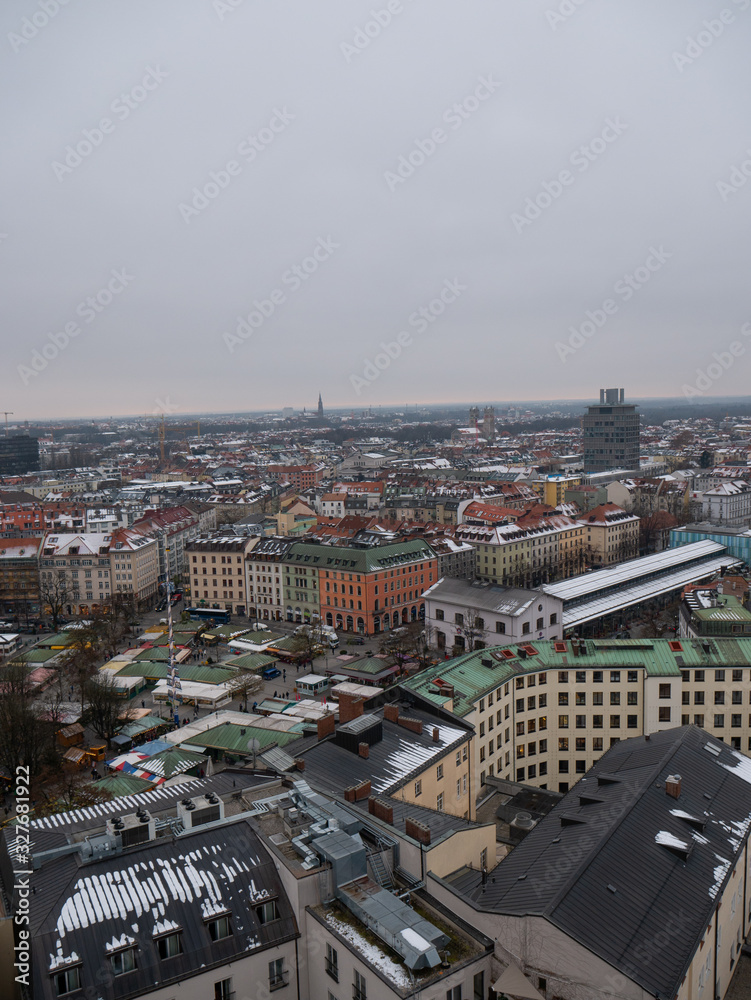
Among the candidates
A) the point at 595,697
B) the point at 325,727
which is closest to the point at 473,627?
the point at 595,697

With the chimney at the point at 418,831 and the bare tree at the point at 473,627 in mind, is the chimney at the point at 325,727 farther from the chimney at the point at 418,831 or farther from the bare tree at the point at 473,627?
the bare tree at the point at 473,627

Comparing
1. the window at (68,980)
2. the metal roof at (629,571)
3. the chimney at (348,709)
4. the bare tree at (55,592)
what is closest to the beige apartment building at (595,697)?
the chimney at (348,709)

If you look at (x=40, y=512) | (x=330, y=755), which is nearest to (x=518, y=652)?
(x=330, y=755)

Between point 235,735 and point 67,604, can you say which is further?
point 67,604

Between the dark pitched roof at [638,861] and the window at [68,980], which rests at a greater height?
the window at [68,980]

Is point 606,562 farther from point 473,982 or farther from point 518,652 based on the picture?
point 473,982

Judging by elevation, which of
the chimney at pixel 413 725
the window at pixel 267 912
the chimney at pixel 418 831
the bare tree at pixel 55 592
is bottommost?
the bare tree at pixel 55 592

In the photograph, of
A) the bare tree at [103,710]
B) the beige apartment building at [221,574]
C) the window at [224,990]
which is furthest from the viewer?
the beige apartment building at [221,574]

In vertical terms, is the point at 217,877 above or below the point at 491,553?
above
